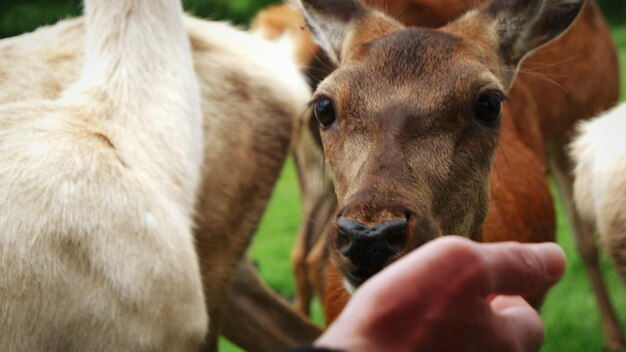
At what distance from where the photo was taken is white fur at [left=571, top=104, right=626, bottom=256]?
11.5 ft

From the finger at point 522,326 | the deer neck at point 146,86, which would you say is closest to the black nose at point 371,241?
the finger at point 522,326

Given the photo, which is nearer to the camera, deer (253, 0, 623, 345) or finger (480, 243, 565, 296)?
finger (480, 243, 565, 296)

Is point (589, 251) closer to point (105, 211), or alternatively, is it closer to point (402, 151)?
point (402, 151)

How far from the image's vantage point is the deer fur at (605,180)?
3.50 m

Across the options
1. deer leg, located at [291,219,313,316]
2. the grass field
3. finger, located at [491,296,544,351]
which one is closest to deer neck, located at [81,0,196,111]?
finger, located at [491,296,544,351]

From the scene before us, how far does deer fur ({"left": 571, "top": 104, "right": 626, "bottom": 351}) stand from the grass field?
0.96 metres

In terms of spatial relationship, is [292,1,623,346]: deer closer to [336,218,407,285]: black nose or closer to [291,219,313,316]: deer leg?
[336,218,407,285]: black nose

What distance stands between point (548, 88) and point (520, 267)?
420cm

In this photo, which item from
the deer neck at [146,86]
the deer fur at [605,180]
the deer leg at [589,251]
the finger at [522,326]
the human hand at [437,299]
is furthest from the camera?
the deer leg at [589,251]

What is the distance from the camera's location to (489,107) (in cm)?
345

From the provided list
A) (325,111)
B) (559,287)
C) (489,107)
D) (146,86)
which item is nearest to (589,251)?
(559,287)

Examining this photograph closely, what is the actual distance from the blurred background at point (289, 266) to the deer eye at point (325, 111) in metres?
1.46

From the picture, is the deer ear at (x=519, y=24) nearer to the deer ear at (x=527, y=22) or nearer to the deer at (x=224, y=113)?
the deer ear at (x=527, y=22)

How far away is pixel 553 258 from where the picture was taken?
1866 millimetres
